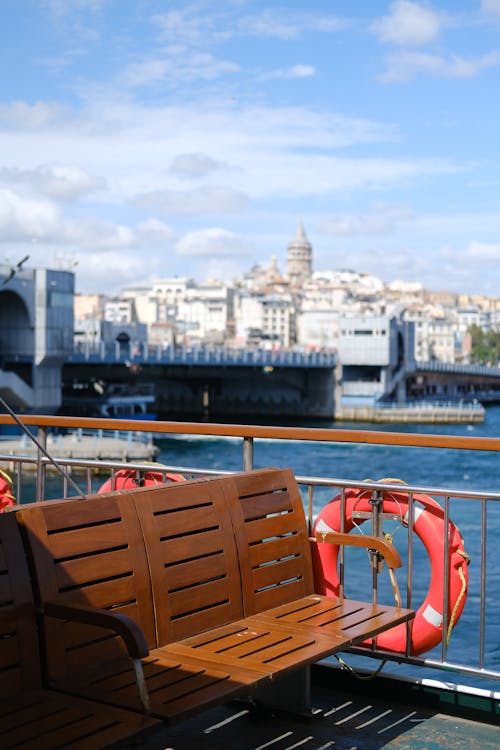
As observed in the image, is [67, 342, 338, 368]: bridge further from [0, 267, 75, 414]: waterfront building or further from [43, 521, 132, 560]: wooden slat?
[43, 521, 132, 560]: wooden slat

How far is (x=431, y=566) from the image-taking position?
4012 millimetres

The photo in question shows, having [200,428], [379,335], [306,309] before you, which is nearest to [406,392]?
[379,335]

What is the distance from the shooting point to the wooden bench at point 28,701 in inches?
106

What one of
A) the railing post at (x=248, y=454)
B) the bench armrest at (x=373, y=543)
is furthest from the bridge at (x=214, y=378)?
the bench armrest at (x=373, y=543)

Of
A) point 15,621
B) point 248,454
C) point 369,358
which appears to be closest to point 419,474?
point 248,454

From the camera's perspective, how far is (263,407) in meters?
86.6

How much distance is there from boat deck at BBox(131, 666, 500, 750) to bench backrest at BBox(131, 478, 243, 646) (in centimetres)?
41

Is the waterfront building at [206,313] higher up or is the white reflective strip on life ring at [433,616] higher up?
the waterfront building at [206,313]

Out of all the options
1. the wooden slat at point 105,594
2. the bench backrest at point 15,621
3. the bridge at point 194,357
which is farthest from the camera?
the bridge at point 194,357

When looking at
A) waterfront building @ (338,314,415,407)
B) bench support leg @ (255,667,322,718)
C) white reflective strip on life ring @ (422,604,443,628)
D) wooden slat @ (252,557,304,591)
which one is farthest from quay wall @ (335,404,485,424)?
bench support leg @ (255,667,322,718)

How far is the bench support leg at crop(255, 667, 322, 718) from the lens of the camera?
3.95m

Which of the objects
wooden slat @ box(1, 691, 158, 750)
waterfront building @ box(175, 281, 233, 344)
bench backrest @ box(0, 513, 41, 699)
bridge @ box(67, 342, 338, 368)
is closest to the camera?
wooden slat @ box(1, 691, 158, 750)

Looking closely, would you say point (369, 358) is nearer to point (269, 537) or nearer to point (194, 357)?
point (194, 357)

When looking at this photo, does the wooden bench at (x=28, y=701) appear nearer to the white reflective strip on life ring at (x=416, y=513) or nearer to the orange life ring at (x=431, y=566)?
the orange life ring at (x=431, y=566)
